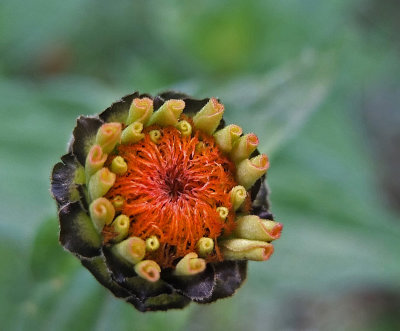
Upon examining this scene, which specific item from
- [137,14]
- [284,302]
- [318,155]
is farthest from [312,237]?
[137,14]

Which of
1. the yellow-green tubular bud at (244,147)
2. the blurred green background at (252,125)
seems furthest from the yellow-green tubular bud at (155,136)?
the blurred green background at (252,125)

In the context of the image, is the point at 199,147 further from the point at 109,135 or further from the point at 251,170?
the point at 109,135

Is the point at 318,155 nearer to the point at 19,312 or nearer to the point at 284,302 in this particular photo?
the point at 284,302

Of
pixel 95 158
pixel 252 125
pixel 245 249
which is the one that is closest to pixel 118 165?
pixel 95 158

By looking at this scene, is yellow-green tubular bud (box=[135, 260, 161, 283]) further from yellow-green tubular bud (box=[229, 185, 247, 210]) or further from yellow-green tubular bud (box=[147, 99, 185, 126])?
yellow-green tubular bud (box=[147, 99, 185, 126])

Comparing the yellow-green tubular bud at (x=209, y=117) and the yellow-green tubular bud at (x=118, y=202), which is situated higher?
the yellow-green tubular bud at (x=209, y=117)

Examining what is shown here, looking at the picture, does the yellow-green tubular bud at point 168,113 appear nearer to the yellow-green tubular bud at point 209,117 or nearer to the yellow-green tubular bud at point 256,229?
the yellow-green tubular bud at point 209,117

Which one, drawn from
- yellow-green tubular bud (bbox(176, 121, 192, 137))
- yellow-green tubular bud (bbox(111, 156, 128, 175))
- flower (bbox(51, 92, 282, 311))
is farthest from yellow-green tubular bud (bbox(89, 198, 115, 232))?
yellow-green tubular bud (bbox(176, 121, 192, 137))
